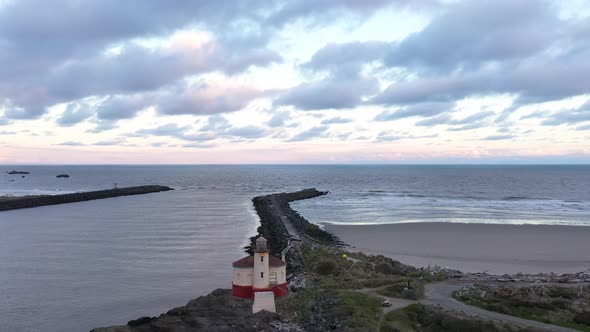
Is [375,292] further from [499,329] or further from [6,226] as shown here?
[6,226]

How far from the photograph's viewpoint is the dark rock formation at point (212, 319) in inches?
707

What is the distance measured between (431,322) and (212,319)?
836cm

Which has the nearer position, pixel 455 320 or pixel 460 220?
pixel 455 320

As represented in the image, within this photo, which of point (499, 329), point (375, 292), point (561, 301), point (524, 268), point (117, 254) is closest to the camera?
point (499, 329)

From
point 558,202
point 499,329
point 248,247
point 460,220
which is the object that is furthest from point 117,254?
point 558,202

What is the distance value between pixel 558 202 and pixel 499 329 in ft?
236

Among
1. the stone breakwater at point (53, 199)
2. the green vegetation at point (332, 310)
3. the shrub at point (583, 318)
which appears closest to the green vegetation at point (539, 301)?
the shrub at point (583, 318)

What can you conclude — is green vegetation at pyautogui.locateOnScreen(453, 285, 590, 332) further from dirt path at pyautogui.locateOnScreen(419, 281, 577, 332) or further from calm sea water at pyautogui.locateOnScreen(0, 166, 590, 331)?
calm sea water at pyautogui.locateOnScreen(0, 166, 590, 331)

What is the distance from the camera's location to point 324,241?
135 ft

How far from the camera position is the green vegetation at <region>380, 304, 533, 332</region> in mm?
16778

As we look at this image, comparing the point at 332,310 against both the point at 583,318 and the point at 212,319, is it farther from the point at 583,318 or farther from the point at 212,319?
the point at 583,318

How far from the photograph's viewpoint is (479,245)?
1583 inches

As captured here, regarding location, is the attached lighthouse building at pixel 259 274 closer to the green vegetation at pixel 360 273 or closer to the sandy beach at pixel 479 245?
the green vegetation at pixel 360 273

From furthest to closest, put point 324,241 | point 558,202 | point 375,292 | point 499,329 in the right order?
1. point 558,202
2. point 324,241
3. point 375,292
4. point 499,329
